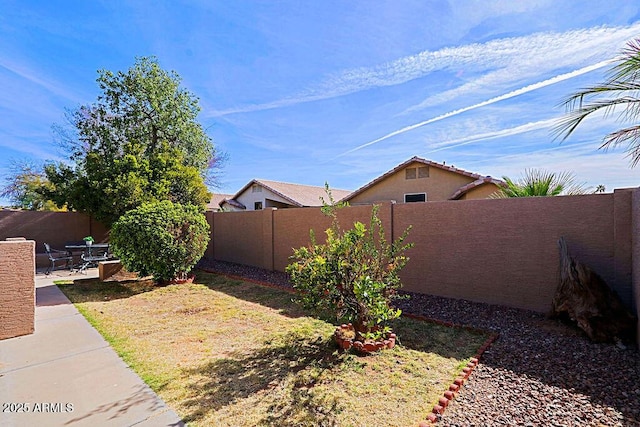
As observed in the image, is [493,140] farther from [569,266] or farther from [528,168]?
[569,266]

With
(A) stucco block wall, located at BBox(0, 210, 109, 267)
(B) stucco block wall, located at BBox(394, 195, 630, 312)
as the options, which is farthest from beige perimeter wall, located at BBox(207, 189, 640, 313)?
(A) stucco block wall, located at BBox(0, 210, 109, 267)

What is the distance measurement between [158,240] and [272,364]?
5.49 meters

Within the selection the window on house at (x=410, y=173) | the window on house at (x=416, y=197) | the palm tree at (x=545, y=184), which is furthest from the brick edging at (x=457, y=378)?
the window on house at (x=410, y=173)

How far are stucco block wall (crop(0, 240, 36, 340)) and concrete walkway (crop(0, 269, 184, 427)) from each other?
0.65 ft

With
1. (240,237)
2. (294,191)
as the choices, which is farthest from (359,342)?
(294,191)

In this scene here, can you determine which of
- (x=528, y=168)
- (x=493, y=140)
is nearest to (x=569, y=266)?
(x=528, y=168)

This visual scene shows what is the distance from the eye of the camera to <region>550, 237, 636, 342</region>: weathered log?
4.12m

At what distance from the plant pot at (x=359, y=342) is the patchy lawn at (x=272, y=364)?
0.11m

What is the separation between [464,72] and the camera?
795 cm

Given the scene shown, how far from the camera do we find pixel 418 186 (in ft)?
48.1

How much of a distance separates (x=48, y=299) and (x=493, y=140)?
14229 millimetres

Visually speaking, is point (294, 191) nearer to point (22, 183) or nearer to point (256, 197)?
point (256, 197)

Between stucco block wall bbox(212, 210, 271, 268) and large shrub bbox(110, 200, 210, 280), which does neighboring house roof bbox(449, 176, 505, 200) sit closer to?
stucco block wall bbox(212, 210, 271, 268)

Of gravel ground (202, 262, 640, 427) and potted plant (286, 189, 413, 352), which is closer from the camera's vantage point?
gravel ground (202, 262, 640, 427)
